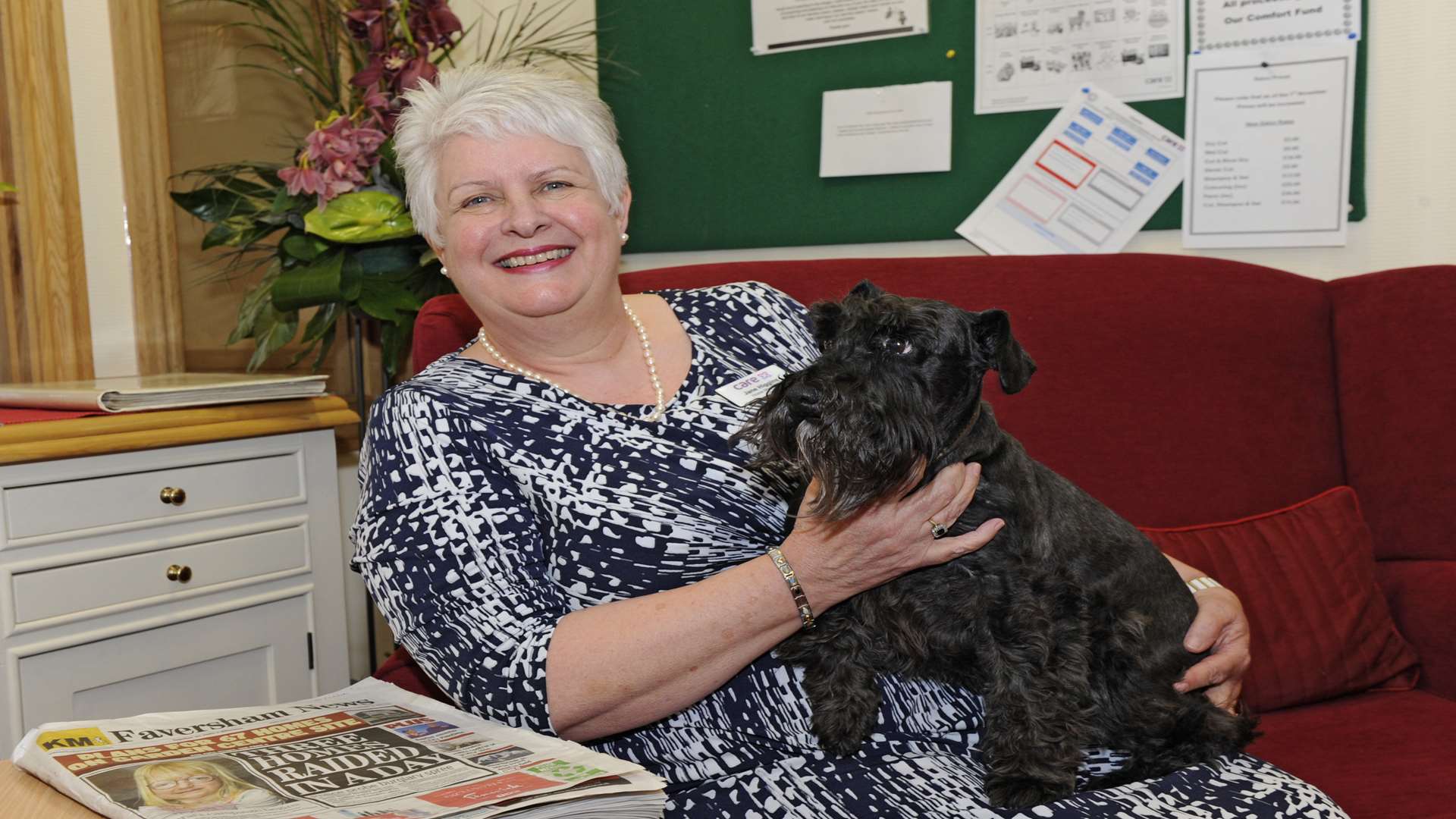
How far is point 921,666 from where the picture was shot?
1.45 metres

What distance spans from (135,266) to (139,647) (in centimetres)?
108

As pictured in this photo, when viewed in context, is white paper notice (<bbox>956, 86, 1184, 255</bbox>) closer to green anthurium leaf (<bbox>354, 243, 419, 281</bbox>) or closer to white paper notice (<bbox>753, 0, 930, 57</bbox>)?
white paper notice (<bbox>753, 0, 930, 57</bbox>)

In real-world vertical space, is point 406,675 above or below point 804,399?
below

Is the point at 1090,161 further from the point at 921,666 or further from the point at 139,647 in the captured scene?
the point at 139,647

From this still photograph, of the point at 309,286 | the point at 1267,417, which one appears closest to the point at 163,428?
the point at 309,286

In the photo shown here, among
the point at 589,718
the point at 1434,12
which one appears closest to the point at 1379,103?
the point at 1434,12

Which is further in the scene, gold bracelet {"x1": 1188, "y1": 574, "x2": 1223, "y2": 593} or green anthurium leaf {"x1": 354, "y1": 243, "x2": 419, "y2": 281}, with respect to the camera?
green anthurium leaf {"x1": 354, "y1": 243, "x2": 419, "y2": 281}

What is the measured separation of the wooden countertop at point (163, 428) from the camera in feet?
6.43

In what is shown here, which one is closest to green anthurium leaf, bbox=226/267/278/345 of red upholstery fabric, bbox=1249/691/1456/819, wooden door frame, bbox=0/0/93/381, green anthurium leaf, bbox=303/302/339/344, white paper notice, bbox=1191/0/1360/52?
green anthurium leaf, bbox=303/302/339/344

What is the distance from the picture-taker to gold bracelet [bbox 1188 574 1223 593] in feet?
5.81

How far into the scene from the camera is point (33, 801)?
98cm

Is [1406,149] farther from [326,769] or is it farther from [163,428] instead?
[163,428]

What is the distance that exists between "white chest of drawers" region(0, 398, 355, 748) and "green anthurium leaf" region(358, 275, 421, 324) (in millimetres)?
273

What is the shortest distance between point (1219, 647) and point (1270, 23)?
1432 mm
